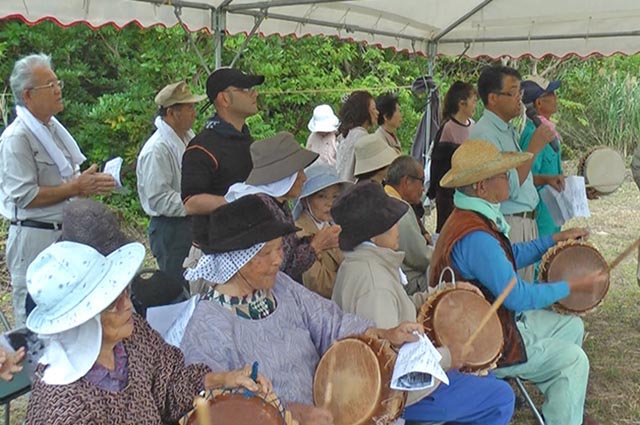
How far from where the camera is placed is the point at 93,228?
224 centimetres

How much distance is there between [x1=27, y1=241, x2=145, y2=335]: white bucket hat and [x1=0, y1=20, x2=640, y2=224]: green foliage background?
16.4 ft

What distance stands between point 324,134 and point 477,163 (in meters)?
4.12

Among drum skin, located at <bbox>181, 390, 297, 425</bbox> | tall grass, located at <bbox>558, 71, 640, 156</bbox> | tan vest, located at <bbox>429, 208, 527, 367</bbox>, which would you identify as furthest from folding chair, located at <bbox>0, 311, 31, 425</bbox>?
tall grass, located at <bbox>558, 71, 640, 156</bbox>

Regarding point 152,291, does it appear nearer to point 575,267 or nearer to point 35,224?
point 35,224

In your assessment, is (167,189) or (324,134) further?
(324,134)

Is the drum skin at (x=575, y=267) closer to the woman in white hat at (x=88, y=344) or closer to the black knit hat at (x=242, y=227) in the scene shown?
the black knit hat at (x=242, y=227)

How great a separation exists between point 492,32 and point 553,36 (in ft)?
1.86

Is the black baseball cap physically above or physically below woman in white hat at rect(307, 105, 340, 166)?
above

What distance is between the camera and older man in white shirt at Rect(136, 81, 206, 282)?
4.09m

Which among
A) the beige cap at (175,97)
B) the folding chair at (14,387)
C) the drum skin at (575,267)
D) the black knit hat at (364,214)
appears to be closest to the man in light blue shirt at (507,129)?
the drum skin at (575,267)

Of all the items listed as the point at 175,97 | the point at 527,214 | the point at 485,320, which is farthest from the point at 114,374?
the point at 527,214

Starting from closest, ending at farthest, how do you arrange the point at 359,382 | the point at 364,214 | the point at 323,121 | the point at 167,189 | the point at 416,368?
the point at 416,368 → the point at 359,382 → the point at 364,214 → the point at 167,189 → the point at 323,121

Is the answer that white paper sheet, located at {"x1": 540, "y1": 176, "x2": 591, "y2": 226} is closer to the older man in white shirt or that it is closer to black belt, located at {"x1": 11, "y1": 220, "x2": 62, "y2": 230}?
the older man in white shirt

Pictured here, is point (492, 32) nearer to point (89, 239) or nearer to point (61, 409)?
point (89, 239)
